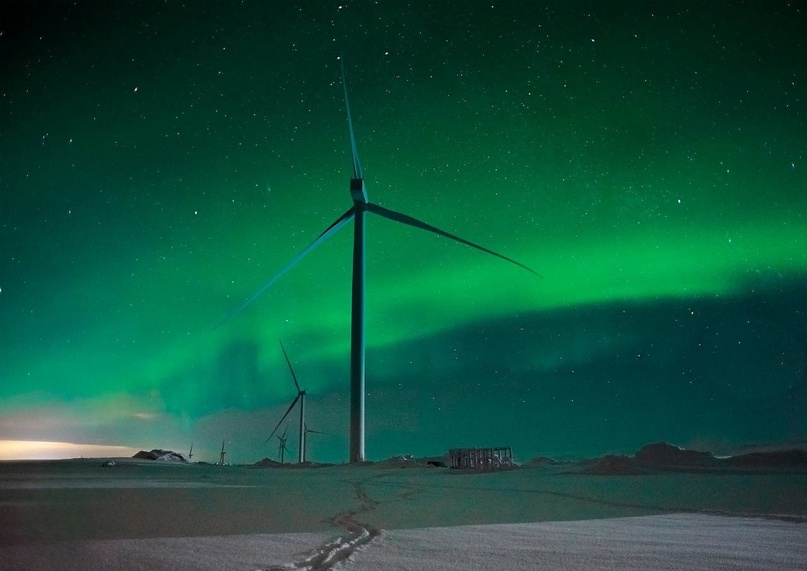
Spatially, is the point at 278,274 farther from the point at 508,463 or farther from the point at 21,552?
the point at 21,552

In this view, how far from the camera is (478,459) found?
30.8 metres

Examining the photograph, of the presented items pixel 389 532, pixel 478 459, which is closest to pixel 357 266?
pixel 478 459

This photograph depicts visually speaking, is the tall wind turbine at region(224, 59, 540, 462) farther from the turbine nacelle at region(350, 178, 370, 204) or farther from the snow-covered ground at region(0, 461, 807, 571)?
the snow-covered ground at region(0, 461, 807, 571)

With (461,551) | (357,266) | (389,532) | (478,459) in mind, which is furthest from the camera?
(357,266)

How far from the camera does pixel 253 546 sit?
18.1 feet

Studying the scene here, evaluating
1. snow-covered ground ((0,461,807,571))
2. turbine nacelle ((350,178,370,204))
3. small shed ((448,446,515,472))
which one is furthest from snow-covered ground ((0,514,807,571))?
turbine nacelle ((350,178,370,204))

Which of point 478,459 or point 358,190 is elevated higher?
point 358,190

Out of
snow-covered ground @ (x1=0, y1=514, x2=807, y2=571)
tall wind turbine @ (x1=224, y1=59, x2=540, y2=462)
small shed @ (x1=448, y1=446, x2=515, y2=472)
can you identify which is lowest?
snow-covered ground @ (x1=0, y1=514, x2=807, y2=571)

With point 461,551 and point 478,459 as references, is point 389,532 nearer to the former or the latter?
point 461,551

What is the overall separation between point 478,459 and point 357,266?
49.1 ft

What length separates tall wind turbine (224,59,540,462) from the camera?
124 feet

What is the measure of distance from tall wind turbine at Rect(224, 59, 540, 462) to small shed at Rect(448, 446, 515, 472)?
8270mm

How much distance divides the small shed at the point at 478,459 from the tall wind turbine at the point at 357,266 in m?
8.27

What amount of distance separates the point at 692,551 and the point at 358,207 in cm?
3718
